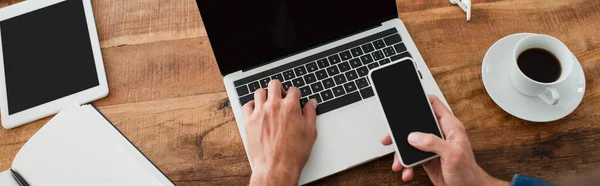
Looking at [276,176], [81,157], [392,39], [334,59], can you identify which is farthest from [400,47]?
[81,157]

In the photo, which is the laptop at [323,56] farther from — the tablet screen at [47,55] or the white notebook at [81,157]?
the tablet screen at [47,55]

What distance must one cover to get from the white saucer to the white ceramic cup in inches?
0.8

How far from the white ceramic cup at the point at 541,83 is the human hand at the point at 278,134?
1.12 ft

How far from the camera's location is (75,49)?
0.95m

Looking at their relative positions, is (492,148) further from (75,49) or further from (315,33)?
(75,49)

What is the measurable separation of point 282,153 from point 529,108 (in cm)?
43

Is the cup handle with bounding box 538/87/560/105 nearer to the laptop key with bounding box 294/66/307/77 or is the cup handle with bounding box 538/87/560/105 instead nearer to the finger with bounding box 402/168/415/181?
the finger with bounding box 402/168/415/181

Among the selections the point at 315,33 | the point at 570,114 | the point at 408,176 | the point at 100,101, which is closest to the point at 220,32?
the point at 315,33

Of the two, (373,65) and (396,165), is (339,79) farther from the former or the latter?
(396,165)

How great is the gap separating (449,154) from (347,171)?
0.59 ft

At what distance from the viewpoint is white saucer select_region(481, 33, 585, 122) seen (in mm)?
821

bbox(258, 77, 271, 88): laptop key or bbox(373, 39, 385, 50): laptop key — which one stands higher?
bbox(373, 39, 385, 50): laptop key

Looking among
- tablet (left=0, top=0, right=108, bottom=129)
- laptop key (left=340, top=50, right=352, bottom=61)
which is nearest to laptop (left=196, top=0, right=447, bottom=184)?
laptop key (left=340, top=50, right=352, bottom=61)

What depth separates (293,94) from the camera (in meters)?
0.84
